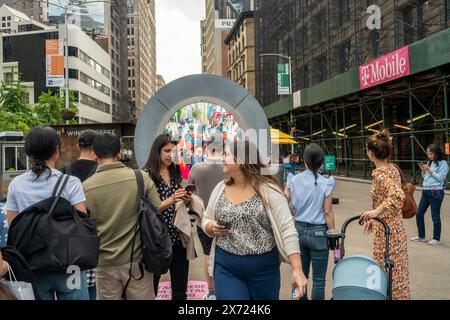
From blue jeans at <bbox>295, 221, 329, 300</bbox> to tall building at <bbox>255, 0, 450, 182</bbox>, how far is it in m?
12.4

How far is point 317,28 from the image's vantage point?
1163 inches

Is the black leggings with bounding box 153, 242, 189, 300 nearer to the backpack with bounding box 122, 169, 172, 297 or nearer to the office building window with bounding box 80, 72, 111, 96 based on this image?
the backpack with bounding box 122, 169, 172, 297

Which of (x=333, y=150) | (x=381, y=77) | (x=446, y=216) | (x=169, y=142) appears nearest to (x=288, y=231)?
(x=169, y=142)

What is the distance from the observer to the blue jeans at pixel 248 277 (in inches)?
114

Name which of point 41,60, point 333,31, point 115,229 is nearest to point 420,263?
point 115,229

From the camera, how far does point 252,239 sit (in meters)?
2.94

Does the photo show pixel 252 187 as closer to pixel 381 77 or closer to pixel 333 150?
pixel 381 77

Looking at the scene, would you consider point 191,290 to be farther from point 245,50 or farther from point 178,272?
point 245,50

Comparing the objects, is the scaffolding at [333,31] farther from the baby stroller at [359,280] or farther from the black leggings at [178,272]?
the baby stroller at [359,280]

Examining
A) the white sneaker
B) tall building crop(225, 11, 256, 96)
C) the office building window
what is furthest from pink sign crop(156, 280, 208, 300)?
the office building window

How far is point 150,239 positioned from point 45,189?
813mm

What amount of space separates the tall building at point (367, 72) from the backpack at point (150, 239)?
45.6 ft

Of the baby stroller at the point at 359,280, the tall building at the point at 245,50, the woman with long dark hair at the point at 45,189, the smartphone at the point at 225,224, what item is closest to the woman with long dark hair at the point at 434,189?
the baby stroller at the point at 359,280

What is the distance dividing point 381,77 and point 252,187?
16.7 meters
